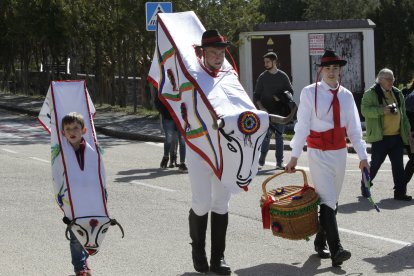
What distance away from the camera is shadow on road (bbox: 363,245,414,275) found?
8047 millimetres

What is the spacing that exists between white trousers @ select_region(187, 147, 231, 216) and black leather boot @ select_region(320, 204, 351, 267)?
2.93 feet

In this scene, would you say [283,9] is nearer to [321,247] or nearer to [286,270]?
[321,247]

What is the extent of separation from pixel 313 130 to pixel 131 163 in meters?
8.62

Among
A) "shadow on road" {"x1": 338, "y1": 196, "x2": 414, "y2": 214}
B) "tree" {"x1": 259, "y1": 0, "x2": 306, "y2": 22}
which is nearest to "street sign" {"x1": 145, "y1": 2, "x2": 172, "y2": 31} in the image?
"shadow on road" {"x1": 338, "y1": 196, "x2": 414, "y2": 214}

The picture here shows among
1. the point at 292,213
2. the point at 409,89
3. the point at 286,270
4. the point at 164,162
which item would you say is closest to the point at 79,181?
the point at 292,213

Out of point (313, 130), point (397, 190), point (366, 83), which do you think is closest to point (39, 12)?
point (366, 83)

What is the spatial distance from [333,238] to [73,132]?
232cm

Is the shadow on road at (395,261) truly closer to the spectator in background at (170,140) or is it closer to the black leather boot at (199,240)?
the black leather boot at (199,240)

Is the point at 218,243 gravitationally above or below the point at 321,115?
below

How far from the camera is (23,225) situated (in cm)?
1022

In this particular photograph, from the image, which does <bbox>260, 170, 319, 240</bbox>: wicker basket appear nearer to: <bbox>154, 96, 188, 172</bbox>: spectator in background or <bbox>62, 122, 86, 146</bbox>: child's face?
<bbox>62, 122, 86, 146</bbox>: child's face

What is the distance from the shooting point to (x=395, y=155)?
1223 centimetres

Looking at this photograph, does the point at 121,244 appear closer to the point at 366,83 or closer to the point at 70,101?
the point at 70,101

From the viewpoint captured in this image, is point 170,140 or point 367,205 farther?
point 170,140
